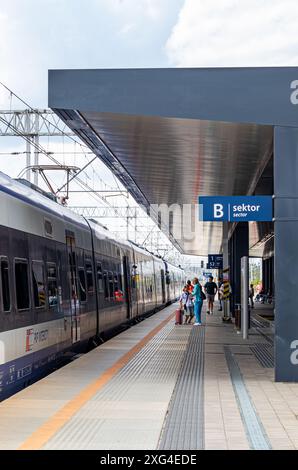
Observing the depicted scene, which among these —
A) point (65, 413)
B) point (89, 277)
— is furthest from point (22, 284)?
point (89, 277)

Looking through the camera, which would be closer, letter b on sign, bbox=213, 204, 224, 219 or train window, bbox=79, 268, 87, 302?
letter b on sign, bbox=213, 204, 224, 219

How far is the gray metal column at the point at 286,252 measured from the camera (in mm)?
11195

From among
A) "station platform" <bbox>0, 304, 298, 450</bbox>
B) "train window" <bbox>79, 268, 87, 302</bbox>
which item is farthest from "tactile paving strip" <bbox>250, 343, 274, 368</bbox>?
"train window" <bbox>79, 268, 87, 302</bbox>

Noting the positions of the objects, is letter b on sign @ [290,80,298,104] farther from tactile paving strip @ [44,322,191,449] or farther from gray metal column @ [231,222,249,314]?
gray metal column @ [231,222,249,314]

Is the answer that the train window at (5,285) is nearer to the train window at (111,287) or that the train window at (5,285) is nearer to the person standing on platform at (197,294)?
the train window at (111,287)

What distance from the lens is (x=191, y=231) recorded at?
32594 millimetres

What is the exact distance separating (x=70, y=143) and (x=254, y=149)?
1629 centimetres

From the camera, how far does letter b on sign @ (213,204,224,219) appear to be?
11.9m

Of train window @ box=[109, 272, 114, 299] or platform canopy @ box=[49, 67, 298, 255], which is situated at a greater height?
platform canopy @ box=[49, 67, 298, 255]

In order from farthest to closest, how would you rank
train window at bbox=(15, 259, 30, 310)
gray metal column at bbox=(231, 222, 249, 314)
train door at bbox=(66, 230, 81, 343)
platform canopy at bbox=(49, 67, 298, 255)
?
gray metal column at bbox=(231, 222, 249, 314) → train door at bbox=(66, 230, 81, 343) → platform canopy at bbox=(49, 67, 298, 255) → train window at bbox=(15, 259, 30, 310)

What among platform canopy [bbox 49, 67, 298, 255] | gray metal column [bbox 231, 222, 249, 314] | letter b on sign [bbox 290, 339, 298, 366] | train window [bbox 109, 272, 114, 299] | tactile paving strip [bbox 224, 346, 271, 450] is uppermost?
platform canopy [bbox 49, 67, 298, 255]

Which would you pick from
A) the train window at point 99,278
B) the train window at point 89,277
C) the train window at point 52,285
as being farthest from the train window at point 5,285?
the train window at point 99,278

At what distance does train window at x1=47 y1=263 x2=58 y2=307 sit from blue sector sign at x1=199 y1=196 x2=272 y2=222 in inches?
105

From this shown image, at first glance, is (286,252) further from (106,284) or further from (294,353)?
(106,284)
